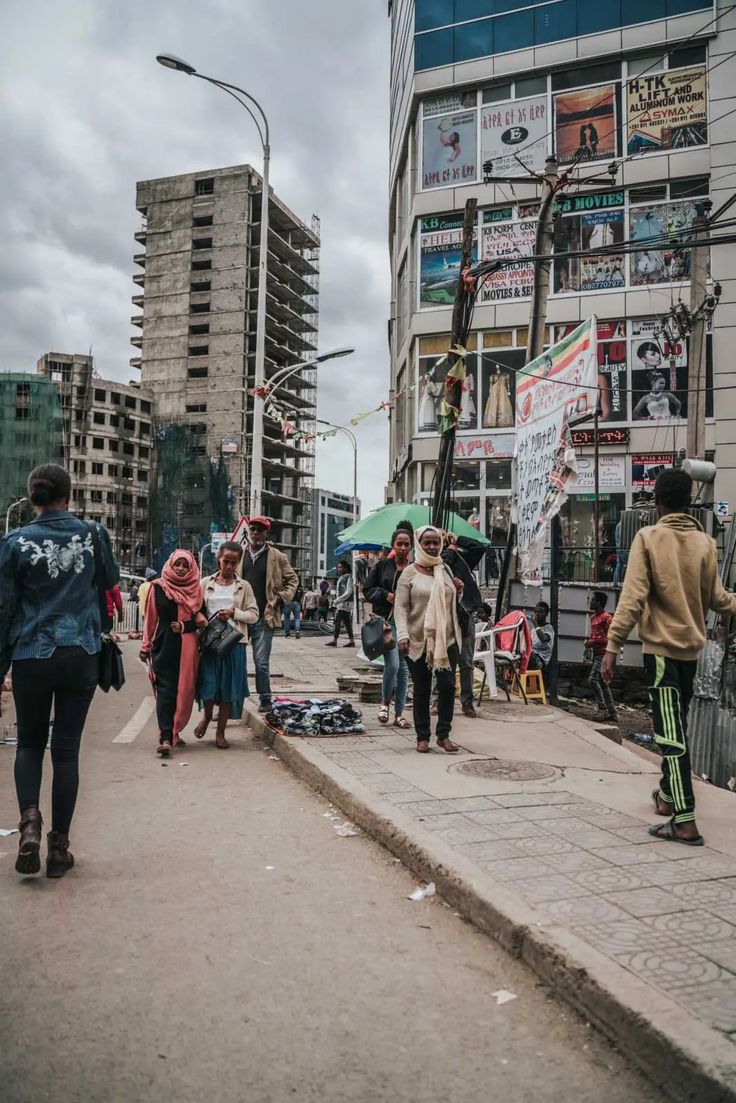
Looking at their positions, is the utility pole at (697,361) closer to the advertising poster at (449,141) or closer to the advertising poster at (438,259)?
the advertising poster at (438,259)

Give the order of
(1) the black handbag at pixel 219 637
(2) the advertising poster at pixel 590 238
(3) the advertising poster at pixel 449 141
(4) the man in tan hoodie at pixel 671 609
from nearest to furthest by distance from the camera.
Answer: (4) the man in tan hoodie at pixel 671 609 → (1) the black handbag at pixel 219 637 → (2) the advertising poster at pixel 590 238 → (3) the advertising poster at pixel 449 141

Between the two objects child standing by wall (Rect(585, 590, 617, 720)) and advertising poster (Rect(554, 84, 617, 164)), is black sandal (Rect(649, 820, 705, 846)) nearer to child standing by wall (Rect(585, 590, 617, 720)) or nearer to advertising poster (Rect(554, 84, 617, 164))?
child standing by wall (Rect(585, 590, 617, 720))

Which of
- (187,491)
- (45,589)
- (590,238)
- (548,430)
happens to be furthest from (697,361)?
(187,491)

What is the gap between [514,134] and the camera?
2756 centimetres

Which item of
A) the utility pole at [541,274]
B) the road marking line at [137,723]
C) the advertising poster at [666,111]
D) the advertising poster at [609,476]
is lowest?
the road marking line at [137,723]

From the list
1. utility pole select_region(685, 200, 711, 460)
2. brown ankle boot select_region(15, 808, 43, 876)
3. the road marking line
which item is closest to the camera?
brown ankle boot select_region(15, 808, 43, 876)

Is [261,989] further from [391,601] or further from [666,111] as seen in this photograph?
[666,111]

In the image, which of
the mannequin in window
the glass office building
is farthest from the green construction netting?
the mannequin in window

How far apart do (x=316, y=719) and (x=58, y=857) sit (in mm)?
3973

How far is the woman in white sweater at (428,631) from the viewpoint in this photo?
23.5 feet

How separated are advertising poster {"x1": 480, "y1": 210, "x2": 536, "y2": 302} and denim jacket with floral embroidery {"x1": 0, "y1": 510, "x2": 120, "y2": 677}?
960 inches

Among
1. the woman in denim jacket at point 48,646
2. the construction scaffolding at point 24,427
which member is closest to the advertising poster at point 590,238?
the woman in denim jacket at point 48,646

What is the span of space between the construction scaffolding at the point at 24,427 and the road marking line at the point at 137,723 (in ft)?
234

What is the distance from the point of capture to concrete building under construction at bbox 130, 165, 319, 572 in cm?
8456
